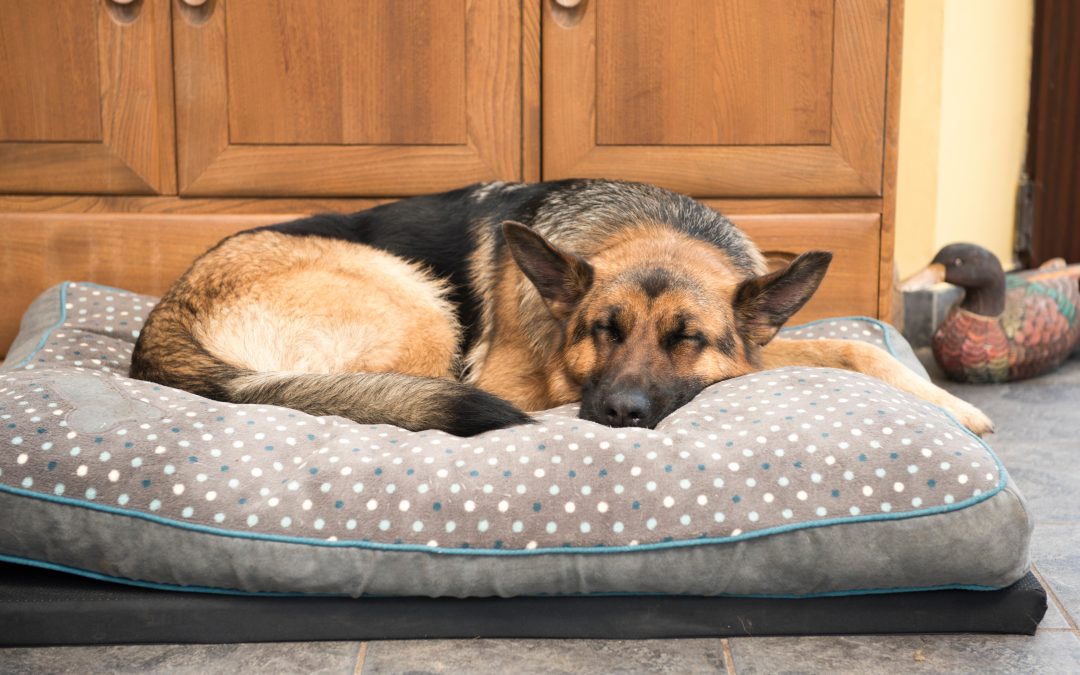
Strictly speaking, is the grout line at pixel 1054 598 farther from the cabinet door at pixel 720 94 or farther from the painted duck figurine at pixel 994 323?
the painted duck figurine at pixel 994 323

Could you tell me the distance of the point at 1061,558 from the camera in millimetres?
2027

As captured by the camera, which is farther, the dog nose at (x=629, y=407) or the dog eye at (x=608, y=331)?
the dog eye at (x=608, y=331)

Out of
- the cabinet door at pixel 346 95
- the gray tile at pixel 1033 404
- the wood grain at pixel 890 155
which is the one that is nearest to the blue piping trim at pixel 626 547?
the gray tile at pixel 1033 404

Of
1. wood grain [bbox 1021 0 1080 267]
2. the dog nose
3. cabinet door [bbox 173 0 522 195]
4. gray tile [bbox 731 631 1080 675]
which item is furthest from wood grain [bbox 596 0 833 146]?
wood grain [bbox 1021 0 1080 267]

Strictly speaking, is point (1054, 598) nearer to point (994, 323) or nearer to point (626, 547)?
point (626, 547)

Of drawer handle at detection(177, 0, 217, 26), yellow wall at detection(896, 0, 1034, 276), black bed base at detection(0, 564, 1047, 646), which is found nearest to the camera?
black bed base at detection(0, 564, 1047, 646)

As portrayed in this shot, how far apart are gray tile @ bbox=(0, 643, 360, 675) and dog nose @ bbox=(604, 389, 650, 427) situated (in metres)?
0.74

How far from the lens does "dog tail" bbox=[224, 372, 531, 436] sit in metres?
1.90

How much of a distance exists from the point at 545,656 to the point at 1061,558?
3.83 feet

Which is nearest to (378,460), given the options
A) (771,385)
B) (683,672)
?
(683,672)

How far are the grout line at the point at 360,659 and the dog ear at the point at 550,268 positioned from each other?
102 cm

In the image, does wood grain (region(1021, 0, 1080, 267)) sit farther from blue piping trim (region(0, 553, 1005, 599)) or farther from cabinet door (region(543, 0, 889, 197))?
blue piping trim (region(0, 553, 1005, 599))

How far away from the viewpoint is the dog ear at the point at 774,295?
7.32 feet

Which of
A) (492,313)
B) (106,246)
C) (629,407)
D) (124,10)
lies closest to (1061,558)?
(629,407)
